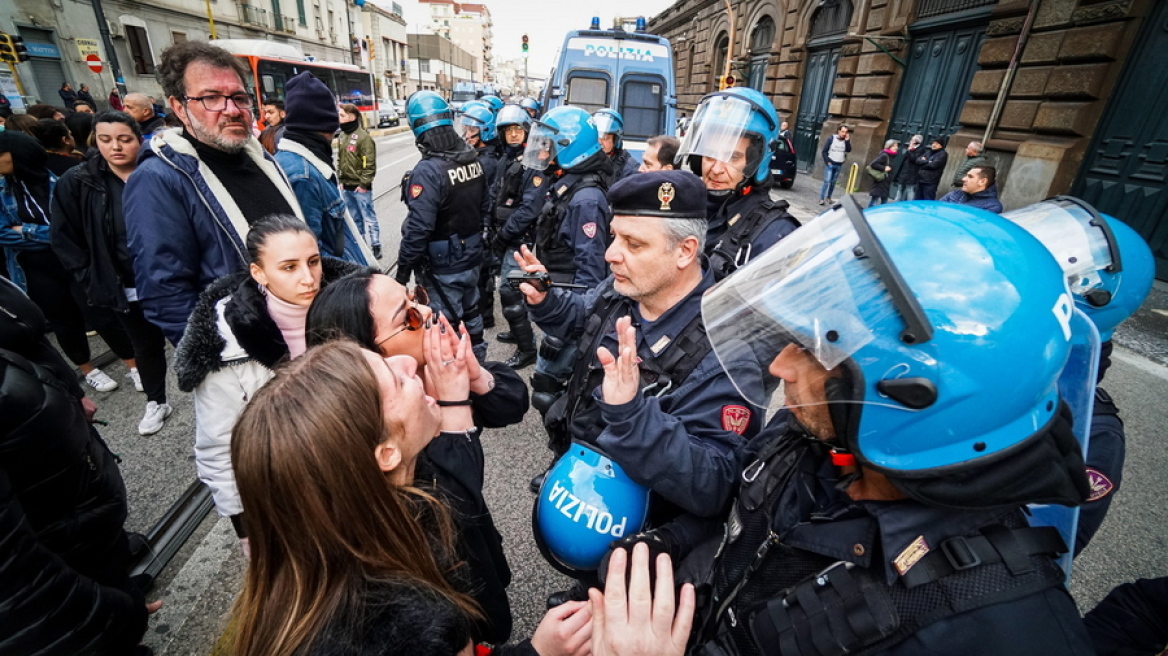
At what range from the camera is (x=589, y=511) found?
1.52 metres

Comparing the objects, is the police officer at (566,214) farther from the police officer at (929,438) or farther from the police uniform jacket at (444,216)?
the police officer at (929,438)

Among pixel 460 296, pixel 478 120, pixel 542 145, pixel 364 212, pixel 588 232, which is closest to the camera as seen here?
pixel 588 232

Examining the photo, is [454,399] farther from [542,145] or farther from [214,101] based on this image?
[542,145]

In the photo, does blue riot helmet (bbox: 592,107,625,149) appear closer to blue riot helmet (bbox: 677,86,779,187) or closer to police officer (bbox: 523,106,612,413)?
police officer (bbox: 523,106,612,413)

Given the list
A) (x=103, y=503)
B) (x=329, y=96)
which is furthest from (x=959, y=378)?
(x=329, y=96)

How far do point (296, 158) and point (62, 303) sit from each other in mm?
2184

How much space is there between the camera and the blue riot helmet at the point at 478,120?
586cm

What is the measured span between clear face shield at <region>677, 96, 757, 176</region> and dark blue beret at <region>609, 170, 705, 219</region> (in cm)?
133

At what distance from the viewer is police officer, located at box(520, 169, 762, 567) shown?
135cm

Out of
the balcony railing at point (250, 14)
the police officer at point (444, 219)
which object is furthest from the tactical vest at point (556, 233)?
the balcony railing at point (250, 14)

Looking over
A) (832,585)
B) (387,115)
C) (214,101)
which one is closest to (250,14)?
(387,115)

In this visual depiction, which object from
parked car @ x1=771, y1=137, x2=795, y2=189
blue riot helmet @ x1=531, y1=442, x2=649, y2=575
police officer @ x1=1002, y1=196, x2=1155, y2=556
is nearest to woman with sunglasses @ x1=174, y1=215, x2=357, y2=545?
blue riot helmet @ x1=531, y1=442, x2=649, y2=575

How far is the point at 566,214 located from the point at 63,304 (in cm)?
377

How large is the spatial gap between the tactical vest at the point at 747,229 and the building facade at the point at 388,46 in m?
52.9
